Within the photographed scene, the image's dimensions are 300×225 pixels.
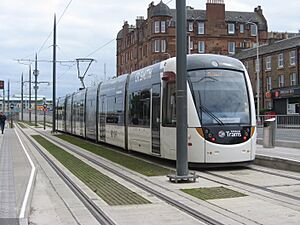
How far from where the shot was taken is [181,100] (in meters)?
12.3

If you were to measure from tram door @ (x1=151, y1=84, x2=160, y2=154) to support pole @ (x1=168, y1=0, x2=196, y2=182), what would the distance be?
3986mm

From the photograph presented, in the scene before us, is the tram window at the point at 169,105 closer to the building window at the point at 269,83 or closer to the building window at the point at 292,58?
the building window at the point at 292,58

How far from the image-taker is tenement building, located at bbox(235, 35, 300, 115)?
186ft

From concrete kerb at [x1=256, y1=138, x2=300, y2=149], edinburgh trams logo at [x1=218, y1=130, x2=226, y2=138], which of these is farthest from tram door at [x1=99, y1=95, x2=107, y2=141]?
edinburgh trams logo at [x1=218, y1=130, x2=226, y2=138]

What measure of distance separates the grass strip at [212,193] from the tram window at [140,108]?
6.47 metres

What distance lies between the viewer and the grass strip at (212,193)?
10227mm

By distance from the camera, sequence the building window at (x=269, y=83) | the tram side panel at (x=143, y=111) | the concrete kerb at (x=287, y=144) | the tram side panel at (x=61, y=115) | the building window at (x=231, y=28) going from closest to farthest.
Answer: the tram side panel at (x=143, y=111), the concrete kerb at (x=287, y=144), the tram side panel at (x=61, y=115), the building window at (x=269, y=83), the building window at (x=231, y=28)

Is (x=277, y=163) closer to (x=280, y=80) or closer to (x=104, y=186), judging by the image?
(x=104, y=186)

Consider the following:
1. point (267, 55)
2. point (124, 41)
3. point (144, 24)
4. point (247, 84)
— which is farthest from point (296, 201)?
point (124, 41)

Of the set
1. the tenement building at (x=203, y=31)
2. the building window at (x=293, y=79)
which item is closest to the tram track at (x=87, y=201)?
the building window at (x=293, y=79)

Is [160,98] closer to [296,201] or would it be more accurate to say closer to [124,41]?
[296,201]

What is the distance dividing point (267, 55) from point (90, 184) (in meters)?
54.2

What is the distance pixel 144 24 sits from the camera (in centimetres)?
9325

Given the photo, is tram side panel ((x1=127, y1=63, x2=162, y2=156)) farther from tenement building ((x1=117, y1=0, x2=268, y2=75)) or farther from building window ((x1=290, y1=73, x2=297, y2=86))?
tenement building ((x1=117, y1=0, x2=268, y2=75))
